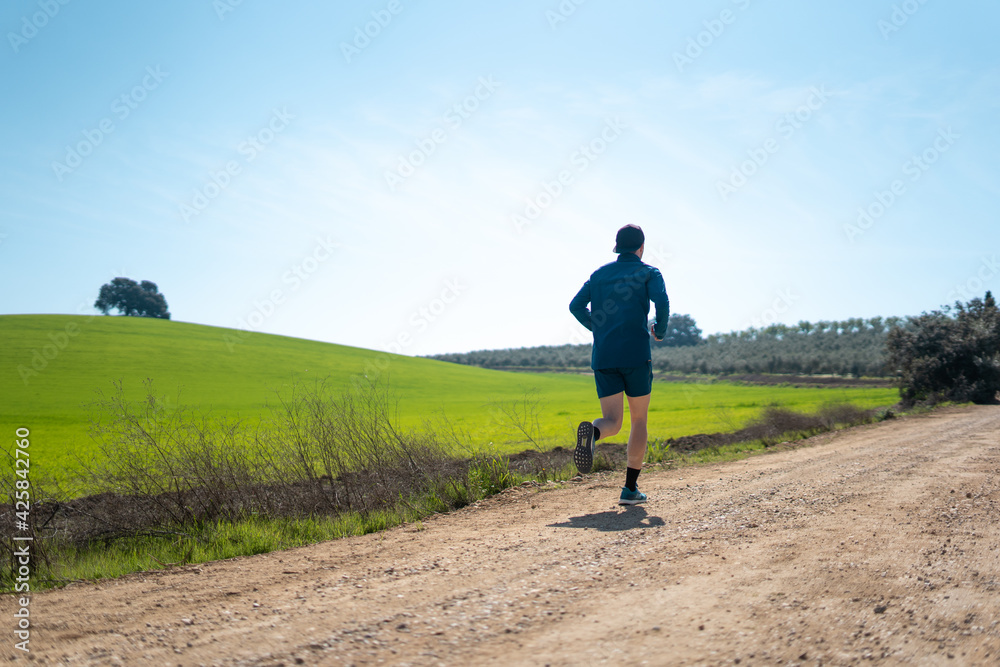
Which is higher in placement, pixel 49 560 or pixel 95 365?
pixel 95 365

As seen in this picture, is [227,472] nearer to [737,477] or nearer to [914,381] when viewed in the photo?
[737,477]

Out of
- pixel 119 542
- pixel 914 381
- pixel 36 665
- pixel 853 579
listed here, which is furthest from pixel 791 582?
pixel 914 381

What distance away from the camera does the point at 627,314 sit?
5965 millimetres

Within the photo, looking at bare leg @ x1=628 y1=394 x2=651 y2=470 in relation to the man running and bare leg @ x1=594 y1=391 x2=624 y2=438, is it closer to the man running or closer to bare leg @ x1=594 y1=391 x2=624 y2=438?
the man running

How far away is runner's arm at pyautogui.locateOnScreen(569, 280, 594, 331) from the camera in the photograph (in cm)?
637

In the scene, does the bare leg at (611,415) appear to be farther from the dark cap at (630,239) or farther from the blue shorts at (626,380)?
the dark cap at (630,239)

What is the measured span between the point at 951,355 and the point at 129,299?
85.7m

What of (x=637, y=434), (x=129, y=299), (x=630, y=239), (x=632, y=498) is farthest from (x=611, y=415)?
(x=129, y=299)

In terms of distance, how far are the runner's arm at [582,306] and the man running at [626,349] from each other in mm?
137

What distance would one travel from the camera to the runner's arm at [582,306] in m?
6.37

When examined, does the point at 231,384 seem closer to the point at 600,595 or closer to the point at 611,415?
the point at 611,415

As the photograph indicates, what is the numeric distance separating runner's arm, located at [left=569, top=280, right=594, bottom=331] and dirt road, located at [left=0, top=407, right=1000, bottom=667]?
191cm

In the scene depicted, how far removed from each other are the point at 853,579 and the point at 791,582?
0.33m

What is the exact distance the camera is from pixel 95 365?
100 ft
